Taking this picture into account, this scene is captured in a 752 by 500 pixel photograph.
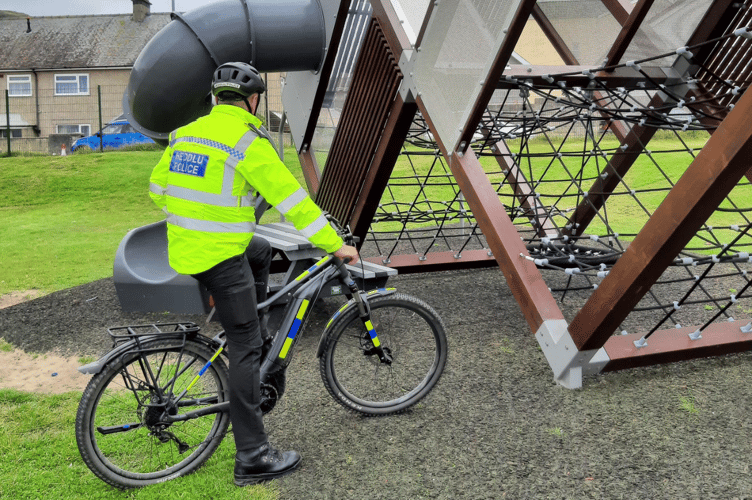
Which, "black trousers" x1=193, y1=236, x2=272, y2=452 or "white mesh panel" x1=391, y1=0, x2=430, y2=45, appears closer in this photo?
"black trousers" x1=193, y1=236, x2=272, y2=452

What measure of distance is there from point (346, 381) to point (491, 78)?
2.13 m

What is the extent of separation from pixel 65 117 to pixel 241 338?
1199 inches

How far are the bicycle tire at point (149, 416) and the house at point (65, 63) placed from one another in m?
29.3

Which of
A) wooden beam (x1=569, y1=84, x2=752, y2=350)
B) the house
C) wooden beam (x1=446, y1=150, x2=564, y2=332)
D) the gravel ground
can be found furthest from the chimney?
wooden beam (x1=569, y1=84, x2=752, y2=350)

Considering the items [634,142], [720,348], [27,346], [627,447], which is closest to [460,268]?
[634,142]

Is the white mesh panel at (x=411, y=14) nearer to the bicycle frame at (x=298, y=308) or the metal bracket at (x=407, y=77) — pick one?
the metal bracket at (x=407, y=77)

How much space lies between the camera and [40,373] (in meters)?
4.83

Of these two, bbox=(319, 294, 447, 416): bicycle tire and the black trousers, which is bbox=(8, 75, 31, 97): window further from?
the black trousers

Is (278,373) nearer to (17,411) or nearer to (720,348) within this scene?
(17,411)

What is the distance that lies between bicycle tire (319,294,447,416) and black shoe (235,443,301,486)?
23.5 inches

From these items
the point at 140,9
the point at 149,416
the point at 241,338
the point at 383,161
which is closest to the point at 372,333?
the point at 241,338

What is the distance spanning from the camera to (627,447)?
357cm

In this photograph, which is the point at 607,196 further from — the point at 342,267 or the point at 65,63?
the point at 65,63

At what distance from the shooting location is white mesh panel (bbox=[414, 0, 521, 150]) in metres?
4.08
